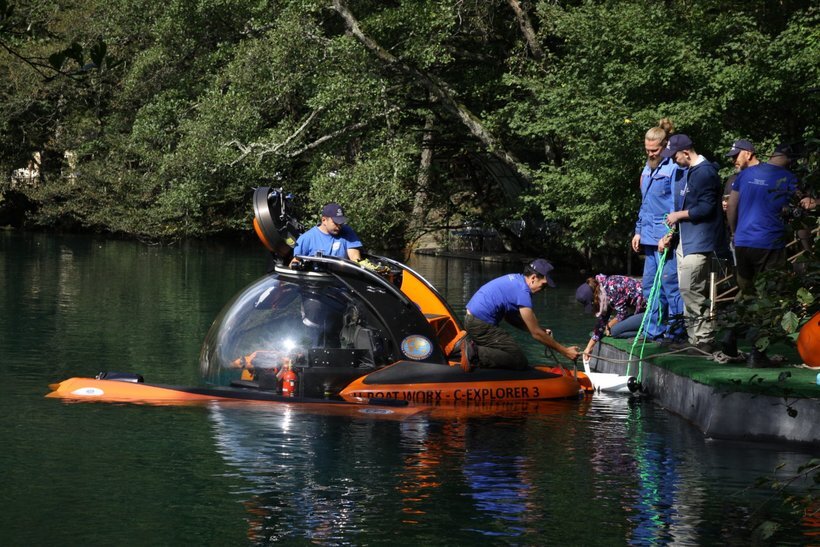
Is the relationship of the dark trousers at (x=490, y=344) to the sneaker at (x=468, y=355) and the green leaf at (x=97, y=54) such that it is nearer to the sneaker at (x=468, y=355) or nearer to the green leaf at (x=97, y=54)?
the sneaker at (x=468, y=355)

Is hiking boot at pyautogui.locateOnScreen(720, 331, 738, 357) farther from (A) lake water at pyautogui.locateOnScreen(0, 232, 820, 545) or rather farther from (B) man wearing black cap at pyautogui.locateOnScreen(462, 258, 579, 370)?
(B) man wearing black cap at pyautogui.locateOnScreen(462, 258, 579, 370)

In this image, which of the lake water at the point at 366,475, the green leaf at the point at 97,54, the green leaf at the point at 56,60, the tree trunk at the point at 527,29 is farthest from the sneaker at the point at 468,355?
the tree trunk at the point at 527,29

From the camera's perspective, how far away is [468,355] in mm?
13117

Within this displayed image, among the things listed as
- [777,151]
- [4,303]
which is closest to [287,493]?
[777,151]

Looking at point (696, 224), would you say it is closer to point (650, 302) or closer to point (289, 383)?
point (650, 302)

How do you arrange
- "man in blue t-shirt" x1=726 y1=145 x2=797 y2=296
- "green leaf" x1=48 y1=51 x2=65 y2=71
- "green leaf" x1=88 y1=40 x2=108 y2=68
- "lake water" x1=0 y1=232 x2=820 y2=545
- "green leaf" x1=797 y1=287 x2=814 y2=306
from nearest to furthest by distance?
"green leaf" x1=797 y1=287 x2=814 y2=306 < "green leaf" x1=48 y1=51 x2=65 y2=71 < "green leaf" x1=88 y1=40 x2=108 y2=68 < "lake water" x1=0 y1=232 x2=820 y2=545 < "man in blue t-shirt" x1=726 y1=145 x2=797 y2=296

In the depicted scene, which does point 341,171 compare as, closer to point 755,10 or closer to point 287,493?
point 755,10

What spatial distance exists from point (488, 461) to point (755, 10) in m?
21.5

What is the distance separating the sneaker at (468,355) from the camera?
13.1m

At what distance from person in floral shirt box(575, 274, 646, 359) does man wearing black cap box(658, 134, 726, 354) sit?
7.40ft

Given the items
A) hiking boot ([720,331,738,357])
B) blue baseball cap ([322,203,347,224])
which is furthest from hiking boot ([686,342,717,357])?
blue baseball cap ([322,203,347,224])

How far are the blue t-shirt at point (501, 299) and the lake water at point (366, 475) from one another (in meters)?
1.08

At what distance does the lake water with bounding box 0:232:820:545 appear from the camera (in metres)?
8.41

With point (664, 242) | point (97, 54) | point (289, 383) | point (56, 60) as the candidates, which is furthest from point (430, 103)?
point (56, 60)
